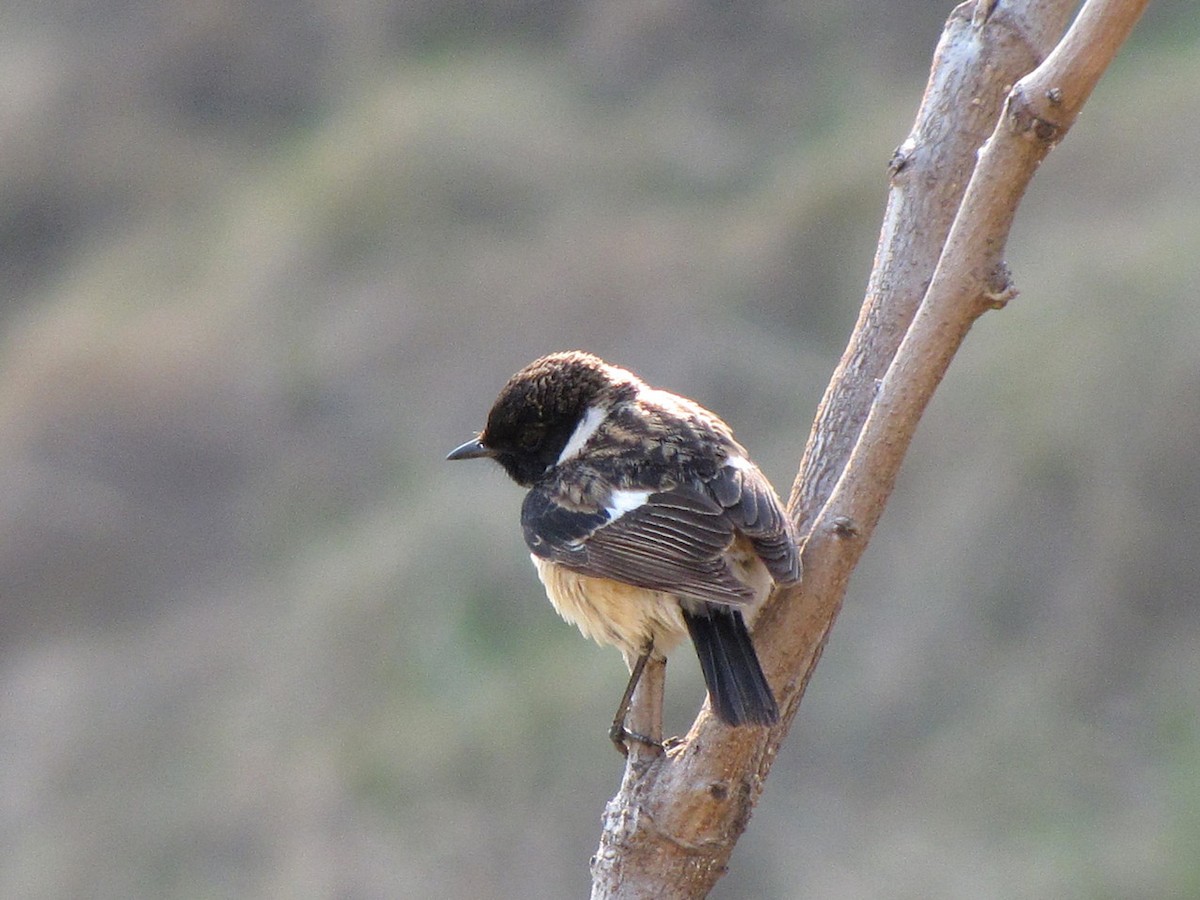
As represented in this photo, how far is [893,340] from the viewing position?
3363mm

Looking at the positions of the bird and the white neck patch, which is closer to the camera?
the bird

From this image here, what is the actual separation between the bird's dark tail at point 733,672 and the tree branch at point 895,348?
1.8 inches

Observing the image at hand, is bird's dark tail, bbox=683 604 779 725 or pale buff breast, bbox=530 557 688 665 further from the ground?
pale buff breast, bbox=530 557 688 665

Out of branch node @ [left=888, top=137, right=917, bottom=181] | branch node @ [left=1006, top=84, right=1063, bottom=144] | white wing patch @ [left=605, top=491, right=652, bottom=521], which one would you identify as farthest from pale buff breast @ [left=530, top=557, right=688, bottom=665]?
branch node @ [left=1006, top=84, right=1063, bottom=144]

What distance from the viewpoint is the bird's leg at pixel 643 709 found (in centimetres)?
322

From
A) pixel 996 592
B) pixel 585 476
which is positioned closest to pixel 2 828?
pixel 996 592

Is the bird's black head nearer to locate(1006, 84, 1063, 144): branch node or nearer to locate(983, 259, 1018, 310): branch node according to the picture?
locate(983, 259, 1018, 310): branch node

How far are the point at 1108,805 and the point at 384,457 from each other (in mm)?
5249

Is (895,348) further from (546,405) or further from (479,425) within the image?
(479,425)

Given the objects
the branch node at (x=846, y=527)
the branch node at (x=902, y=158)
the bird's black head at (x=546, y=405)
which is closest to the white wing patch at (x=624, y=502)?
the bird's black head at (x=546, y=405)

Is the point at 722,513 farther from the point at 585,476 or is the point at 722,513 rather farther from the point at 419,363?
the point at 419,363

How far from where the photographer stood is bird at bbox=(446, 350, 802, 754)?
3293mm

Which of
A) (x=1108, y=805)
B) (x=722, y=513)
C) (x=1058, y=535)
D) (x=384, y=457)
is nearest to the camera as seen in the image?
(x=722, y=513)

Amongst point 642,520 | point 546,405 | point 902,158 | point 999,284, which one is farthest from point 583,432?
point 999,284
